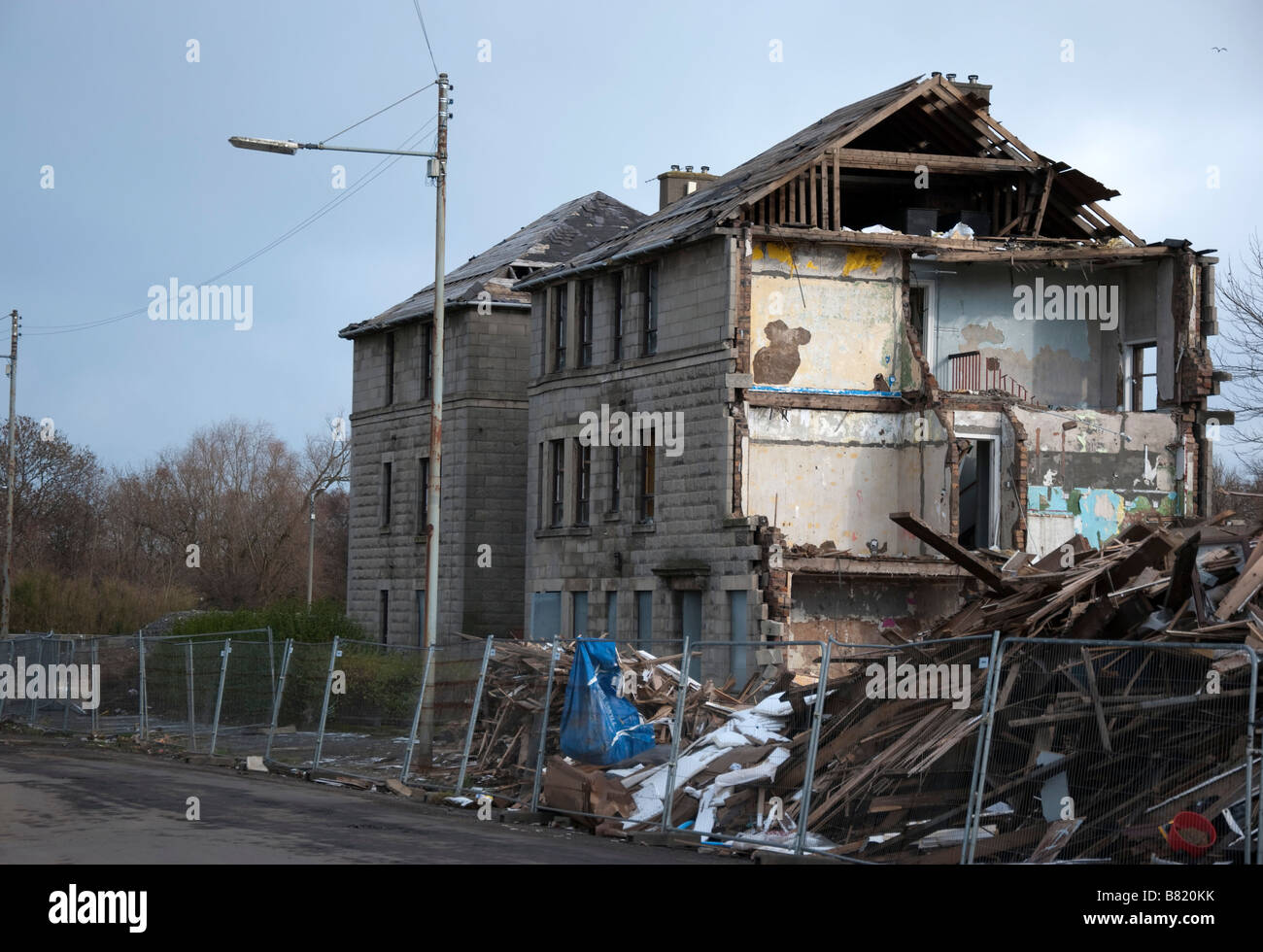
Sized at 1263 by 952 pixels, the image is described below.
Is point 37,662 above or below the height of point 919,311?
below

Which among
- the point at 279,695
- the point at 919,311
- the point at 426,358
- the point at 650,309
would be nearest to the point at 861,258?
the point at 919,311

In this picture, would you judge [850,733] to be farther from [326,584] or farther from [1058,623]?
[326,584]

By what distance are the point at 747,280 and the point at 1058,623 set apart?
1942 cm

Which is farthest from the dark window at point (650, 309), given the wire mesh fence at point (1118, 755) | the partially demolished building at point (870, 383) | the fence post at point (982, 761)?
the fence post at point (982, 761)

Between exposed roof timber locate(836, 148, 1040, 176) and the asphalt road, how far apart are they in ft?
63.4

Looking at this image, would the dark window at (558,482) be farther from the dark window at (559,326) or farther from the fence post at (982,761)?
the fence post at (982,761)

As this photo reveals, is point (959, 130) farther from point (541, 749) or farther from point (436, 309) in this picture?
point (541, 749)

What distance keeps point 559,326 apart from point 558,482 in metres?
3.99

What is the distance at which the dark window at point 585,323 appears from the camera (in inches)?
1580

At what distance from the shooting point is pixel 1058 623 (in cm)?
1599

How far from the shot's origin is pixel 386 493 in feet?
162

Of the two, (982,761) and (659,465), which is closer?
(982,761)

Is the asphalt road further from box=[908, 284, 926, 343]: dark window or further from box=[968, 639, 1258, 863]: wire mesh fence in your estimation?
box=[908, 284, 926, 343]: dark window
